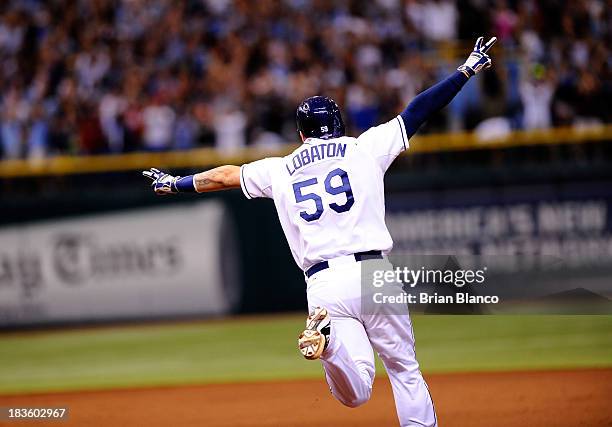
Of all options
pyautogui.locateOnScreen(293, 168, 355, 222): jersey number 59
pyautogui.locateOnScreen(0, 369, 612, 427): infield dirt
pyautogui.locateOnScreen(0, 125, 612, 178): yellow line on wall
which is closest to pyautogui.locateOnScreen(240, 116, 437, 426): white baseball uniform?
pyautogui.locateOnScreen(293, 168, 355, 222): jersey number 59

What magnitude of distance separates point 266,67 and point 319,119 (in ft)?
31.9

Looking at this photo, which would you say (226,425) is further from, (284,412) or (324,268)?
(324,268)

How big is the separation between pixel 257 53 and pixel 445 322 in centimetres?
531

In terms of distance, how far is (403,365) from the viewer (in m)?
5.87

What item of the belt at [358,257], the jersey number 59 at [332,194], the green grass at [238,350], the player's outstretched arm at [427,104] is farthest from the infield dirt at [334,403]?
the player's outstretched arm at [427,104]

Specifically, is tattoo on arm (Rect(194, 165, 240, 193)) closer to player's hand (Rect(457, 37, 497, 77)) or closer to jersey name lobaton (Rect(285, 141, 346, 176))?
jersey name lobaton (Rect(285, 141, 346, 176))

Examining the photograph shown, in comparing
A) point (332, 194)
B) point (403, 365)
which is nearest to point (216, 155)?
point (332, 194)

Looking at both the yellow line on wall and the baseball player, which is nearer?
the baseball player

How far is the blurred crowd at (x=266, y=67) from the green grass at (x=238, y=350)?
276 centimetres

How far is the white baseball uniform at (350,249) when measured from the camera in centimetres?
582

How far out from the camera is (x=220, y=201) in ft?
46.2

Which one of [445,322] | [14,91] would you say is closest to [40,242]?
[14,91]

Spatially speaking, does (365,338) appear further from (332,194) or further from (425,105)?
(425,105)

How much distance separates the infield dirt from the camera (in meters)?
7.74
